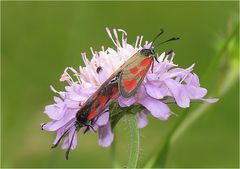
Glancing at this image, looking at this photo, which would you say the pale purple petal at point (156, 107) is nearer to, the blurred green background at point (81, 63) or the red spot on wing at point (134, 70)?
the red spot on wing at point (134, 70)

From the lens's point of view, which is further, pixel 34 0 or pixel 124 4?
pixel 124 4

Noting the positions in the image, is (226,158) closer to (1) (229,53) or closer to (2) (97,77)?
(1) (229,53)

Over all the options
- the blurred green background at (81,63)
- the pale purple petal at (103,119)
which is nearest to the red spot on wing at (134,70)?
the pale purple petal at (103,119)

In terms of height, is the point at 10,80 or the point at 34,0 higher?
the point at 34,0

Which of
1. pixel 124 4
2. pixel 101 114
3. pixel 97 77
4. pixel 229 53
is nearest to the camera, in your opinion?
pixel 101 114

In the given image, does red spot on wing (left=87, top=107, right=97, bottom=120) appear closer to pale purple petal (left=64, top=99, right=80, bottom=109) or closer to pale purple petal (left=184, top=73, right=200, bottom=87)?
pale purple petal (left=64, top=99, right=80, bottom=109)

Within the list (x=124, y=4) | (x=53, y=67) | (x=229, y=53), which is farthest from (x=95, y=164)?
(x=124, y=4)
